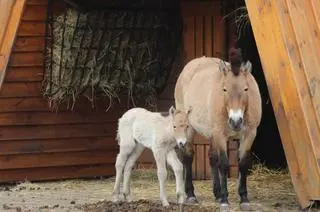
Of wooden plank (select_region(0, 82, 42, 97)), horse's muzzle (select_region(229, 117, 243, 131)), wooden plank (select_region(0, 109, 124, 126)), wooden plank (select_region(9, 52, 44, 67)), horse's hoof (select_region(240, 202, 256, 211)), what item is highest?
wooden plank (select_region(9, 52, 44, 67))

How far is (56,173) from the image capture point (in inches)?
413

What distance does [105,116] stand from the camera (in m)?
10.8

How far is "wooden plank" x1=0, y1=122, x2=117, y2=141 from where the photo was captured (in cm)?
1011

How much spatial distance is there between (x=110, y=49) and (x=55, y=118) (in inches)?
48.2

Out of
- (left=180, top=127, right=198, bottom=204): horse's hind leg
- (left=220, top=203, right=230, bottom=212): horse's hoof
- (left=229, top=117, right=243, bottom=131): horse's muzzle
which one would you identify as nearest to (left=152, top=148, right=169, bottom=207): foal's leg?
(left=220, top=203, right=230, bottom=212): horse's hoof

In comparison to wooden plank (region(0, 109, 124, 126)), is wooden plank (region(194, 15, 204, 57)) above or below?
above

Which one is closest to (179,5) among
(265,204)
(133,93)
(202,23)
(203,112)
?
(202,23)

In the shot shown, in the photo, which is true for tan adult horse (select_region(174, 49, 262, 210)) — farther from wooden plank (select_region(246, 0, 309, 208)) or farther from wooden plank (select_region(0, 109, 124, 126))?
wooden plank (select_region(0, 109, 124, 126))

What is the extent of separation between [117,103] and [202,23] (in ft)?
5.39

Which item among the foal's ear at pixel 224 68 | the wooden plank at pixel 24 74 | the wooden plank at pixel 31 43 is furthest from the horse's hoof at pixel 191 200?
the wooden plank at pixel 31 43

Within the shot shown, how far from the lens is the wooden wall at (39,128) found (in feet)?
32.8

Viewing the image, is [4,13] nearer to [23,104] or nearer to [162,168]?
[23,104]

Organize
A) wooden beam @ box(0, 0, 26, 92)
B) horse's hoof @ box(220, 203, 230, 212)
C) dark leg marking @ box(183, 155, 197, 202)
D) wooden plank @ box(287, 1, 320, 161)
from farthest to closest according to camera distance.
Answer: wooden beam @ box(0, 0, 26, 92) < dark leg marking @ box(183, 155, 197, 202) < horse's hoof @ box(220, 203, 230, 212) < wooden plank @ box(287, 1, 320, 161)

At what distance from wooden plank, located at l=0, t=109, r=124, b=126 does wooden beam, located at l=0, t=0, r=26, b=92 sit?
1413 millimetres
